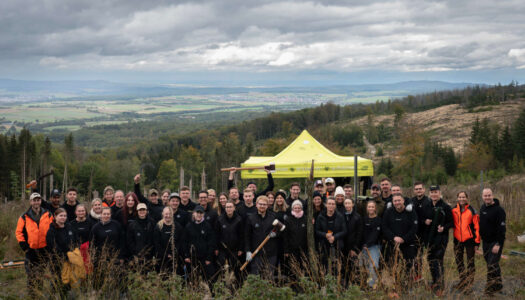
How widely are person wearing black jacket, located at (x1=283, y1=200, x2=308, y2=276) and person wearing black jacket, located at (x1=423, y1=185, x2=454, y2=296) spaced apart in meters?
1.67

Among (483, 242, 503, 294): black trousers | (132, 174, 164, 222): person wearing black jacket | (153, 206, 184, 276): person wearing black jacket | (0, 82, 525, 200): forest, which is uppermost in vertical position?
(132, 174, 164, 222): person wearing black jacket

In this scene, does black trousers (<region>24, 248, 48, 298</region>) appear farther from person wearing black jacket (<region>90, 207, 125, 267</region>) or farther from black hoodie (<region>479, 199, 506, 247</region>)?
black hoodie (<region>479, 199, 506, 247</region>)

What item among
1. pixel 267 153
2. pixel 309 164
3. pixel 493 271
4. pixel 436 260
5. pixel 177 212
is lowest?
pixel 267 153

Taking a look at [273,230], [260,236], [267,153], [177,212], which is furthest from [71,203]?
[267,153]

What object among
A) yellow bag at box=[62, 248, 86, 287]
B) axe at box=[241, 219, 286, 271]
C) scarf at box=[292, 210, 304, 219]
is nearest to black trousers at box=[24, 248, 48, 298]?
yellow bag at box=[62, 248, 86, 287]

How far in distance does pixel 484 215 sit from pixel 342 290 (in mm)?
2685

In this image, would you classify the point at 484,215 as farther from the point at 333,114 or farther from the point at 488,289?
the point at 333,114

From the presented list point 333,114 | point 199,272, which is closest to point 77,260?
point 199,272

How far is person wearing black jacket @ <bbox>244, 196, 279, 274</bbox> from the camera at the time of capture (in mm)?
5797

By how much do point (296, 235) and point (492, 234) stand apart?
2.76 metres

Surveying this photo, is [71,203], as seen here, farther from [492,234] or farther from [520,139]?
[520,139]

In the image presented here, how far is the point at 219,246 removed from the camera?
6090 millimetres

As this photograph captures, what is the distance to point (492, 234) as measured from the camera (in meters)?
5.98

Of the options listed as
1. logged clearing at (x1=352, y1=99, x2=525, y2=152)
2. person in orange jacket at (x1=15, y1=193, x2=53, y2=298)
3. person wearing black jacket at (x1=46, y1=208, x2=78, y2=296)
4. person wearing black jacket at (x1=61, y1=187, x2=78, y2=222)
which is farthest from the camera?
logged clearing at (x1=352, y1=99, x2=525, y2=152)
